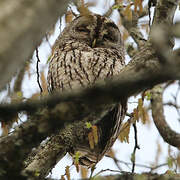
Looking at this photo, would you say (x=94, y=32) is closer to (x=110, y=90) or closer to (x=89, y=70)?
(x=89, y=70)

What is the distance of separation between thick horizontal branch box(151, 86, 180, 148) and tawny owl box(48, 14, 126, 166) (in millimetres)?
686

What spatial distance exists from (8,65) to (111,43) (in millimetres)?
3757

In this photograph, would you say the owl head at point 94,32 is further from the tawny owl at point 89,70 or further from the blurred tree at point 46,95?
the blurred tree at point 46,95

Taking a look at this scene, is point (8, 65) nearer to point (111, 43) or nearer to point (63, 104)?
point (63, 104)

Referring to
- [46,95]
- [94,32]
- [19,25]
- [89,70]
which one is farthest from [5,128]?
[19,25]

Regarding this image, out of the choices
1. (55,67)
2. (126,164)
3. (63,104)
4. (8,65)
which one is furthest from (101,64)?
(8,65)

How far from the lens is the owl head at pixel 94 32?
486 centimetres

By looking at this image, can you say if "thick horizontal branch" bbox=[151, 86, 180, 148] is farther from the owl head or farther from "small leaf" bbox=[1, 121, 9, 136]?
"small leaf" bbox=[1, 121, 9, 136]

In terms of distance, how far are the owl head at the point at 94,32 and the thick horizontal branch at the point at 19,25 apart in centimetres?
335

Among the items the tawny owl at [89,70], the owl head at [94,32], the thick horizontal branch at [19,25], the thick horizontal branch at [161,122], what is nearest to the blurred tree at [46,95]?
the thick horizontal branch at [19,25]

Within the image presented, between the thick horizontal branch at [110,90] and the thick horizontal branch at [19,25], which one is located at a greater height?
the thick horizontal branch at [19,25]

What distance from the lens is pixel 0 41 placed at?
4.13 feet

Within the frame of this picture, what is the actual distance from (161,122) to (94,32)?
160 cm

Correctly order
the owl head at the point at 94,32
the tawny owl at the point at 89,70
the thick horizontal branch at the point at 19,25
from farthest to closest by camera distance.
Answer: the owl head at the point at 94,32, the tawny owl at the point at 89,70, the thick horizontal branch at the point at 19,25
